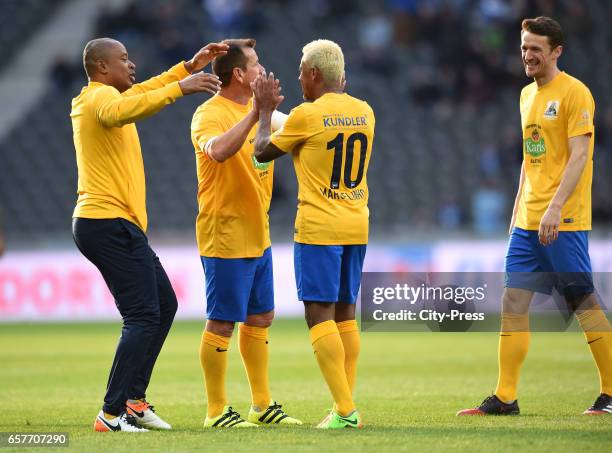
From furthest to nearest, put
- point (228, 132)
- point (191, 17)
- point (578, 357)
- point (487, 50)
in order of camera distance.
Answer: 1. point (191, 17)
2. point (487, 50)
3. point (578, 357)
4. point (228, 132)

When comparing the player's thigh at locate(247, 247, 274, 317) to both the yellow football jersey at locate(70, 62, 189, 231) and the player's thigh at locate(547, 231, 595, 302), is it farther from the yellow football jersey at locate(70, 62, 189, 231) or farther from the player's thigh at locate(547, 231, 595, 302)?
the player's thigh at locate(547, 231, 595, 302)

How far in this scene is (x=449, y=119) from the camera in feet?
75.7

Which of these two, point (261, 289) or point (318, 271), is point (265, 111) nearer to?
point (318, 271)

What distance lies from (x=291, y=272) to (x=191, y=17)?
29.2 ft

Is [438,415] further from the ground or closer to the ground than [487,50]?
closer to the ground

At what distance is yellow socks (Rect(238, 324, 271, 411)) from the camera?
7.79m

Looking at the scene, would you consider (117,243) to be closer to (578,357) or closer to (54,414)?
(54,414)

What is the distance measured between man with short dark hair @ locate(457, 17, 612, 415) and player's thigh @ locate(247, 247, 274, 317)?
61.6 inches

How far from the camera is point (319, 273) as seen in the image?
7.09m

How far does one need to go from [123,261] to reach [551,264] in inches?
114

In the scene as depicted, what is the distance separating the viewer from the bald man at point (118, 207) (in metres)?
7.14

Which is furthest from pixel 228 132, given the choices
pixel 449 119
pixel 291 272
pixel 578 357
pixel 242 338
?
pixel 449 119

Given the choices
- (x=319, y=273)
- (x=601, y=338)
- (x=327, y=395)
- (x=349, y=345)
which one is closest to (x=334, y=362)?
(x=349, y=345)

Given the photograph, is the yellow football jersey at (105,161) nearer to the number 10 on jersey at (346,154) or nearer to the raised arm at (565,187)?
the number 10 on jersey at (346,154)
